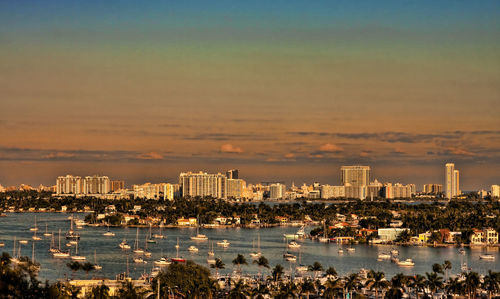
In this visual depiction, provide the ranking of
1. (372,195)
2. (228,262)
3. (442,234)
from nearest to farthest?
(228,262), (442,234), (372,195)

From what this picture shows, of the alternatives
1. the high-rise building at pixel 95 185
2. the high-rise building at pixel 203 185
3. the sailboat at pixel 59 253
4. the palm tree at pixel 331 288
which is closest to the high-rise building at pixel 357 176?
the high-rise building at pixel 203 185

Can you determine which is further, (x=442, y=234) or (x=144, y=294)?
(x=442, y=234)

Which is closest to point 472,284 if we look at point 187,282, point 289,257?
point 187,282

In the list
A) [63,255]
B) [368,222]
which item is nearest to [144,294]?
[63,255]

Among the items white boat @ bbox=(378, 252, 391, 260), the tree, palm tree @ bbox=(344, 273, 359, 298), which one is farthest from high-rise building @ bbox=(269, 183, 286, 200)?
the tree

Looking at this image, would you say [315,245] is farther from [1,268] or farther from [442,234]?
[1,268]

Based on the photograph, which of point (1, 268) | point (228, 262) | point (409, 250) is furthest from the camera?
point (409, 250)

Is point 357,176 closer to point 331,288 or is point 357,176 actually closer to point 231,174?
point 231,174
